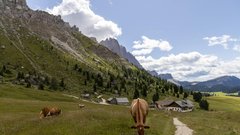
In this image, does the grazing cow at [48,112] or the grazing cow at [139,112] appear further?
the grazing cow at [48,112]

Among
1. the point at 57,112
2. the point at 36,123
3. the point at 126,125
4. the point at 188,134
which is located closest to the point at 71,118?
the point at 36,123

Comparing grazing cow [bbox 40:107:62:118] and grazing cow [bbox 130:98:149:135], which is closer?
grazing cow [bbox 130:98:149:135]

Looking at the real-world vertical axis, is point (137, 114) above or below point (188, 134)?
above

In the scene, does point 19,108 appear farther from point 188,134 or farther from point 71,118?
point 188,134

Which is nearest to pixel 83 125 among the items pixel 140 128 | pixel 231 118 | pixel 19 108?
pixel 140 128

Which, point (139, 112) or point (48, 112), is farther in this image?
point (48, 112)

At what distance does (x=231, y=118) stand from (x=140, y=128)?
53871 mm

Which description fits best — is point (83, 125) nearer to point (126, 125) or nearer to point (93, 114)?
point (126, 125)

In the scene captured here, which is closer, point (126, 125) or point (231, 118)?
point (126, 125)

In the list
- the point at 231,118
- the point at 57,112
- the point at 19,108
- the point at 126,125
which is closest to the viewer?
the point at 126,125

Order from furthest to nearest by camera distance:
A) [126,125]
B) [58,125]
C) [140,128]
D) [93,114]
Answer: [93,114] → [126,125] → [58,125] → [140,128]

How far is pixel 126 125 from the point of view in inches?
1455

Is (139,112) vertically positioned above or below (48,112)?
above

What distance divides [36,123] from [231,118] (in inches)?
1894
